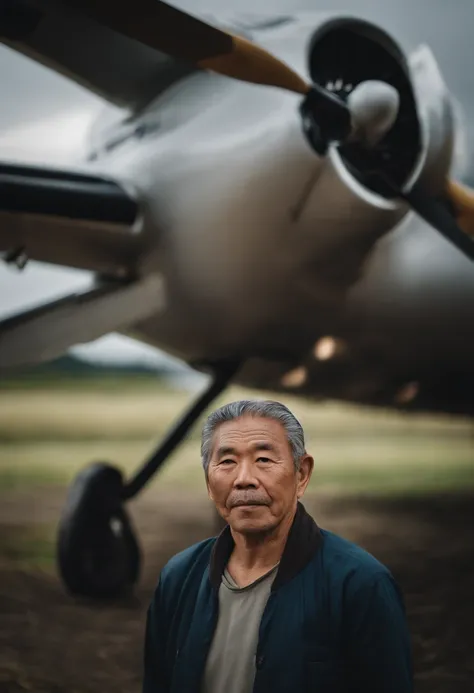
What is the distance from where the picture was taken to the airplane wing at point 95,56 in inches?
120

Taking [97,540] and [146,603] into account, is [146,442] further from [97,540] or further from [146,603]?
[146,603]

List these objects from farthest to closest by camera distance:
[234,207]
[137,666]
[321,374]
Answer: [321,374] < [137,666] < [234,207]

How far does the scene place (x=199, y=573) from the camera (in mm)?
1140

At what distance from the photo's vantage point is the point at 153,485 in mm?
8312

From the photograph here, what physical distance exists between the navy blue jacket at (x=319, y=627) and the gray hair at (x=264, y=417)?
4.1 inches

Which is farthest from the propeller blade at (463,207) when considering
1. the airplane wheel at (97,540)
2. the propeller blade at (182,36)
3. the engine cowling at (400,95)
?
the airplane wheel at (97,540)

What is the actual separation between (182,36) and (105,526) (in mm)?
2617

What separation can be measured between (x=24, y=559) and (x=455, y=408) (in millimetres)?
2721

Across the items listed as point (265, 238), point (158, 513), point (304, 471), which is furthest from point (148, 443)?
point (304, 471)

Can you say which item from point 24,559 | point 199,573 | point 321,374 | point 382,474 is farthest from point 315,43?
point 382,474

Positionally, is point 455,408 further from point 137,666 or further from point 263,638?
point 263,638

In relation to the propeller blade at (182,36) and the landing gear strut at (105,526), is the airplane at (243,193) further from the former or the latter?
the landing gear strut at (105,526)

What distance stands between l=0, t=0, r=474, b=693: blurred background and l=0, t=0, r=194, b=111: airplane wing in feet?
1.26

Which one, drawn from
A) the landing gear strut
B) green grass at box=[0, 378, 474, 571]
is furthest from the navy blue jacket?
green grass at box=[0, 378, 474, 571]
